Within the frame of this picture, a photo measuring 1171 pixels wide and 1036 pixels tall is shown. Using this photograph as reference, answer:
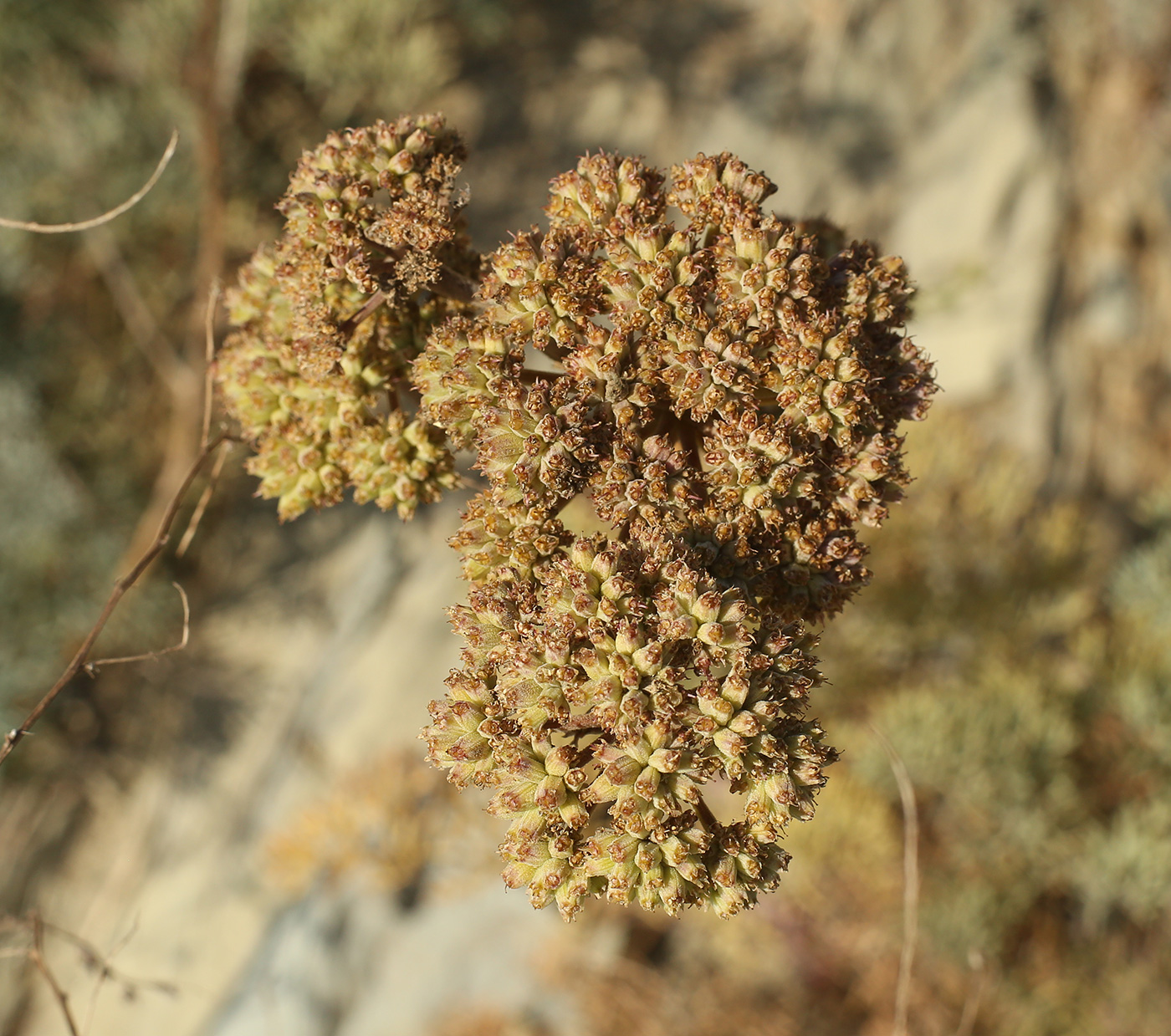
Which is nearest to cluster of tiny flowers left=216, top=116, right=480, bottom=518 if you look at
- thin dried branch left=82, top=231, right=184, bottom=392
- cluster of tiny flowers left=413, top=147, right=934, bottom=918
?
cluster of tiny flowers left=413, top=147, right=934, bottom=918

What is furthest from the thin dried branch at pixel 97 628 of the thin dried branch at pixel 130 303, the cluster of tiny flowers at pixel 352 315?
the thin dried branch at pixel 130 303

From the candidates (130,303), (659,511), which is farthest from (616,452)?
(130,303)

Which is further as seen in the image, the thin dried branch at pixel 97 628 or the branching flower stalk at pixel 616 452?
the thin dried branch at pixel 97 628

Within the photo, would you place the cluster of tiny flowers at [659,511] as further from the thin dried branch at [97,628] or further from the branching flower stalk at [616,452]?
the thin dried branch at [97,628]

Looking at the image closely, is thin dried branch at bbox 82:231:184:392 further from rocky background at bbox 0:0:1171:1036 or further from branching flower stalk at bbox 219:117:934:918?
branching flower stalk at bbox 219:117:934:918

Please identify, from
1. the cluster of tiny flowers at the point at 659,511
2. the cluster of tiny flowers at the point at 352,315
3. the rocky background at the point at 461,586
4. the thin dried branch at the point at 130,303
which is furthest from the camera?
the thin dried branch at the point at 130,303

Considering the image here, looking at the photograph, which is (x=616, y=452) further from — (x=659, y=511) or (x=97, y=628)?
(x=97, y=628)

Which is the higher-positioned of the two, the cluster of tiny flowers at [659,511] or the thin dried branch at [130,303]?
the thin dried branch at [130,303]

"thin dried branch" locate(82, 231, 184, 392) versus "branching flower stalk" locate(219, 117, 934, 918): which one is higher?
"thin dried branch" locate(82, 231, 184, 392)
